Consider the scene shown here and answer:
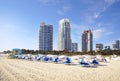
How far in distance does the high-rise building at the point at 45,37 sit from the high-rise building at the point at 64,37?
8.90 m

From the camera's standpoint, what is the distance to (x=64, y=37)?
12100 centimetres

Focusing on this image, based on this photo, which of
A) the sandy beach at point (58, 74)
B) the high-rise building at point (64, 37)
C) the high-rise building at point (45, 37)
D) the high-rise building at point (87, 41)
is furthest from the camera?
the high-rise building at point (87, 41)

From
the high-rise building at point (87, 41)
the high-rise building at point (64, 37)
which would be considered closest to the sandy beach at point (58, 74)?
the high-rise building at point (64, 37)

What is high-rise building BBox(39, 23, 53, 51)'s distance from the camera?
114 meters

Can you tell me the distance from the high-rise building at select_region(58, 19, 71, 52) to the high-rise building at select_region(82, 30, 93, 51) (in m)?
15.3

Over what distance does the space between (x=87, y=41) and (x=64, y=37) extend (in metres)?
21.3

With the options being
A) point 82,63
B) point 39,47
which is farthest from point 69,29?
point 82,63

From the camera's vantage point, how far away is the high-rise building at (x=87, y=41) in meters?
128

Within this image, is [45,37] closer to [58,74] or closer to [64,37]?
[64,37]

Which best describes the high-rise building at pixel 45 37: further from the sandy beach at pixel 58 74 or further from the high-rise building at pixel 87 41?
the sandy beach at pixel 58 74

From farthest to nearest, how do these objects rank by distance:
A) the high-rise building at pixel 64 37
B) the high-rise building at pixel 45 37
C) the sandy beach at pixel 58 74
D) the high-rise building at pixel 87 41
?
the high-rise building at pixel 87 41 → the high-rise building at pixel 64 37 → the high-rise building at pixel 45 37 → the sandy beach at pixel 58 74

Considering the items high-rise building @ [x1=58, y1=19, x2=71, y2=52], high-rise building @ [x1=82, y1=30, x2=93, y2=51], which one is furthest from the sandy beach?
high-rise building @ [x1=82, y1=30, x2=93, y2=51]

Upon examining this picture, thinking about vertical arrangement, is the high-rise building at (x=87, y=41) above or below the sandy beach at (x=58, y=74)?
above

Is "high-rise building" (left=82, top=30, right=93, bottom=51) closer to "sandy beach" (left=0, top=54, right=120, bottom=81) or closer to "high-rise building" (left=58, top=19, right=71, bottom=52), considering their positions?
"high-rise building" (left=58, top=19, right=71, bottom=52)
